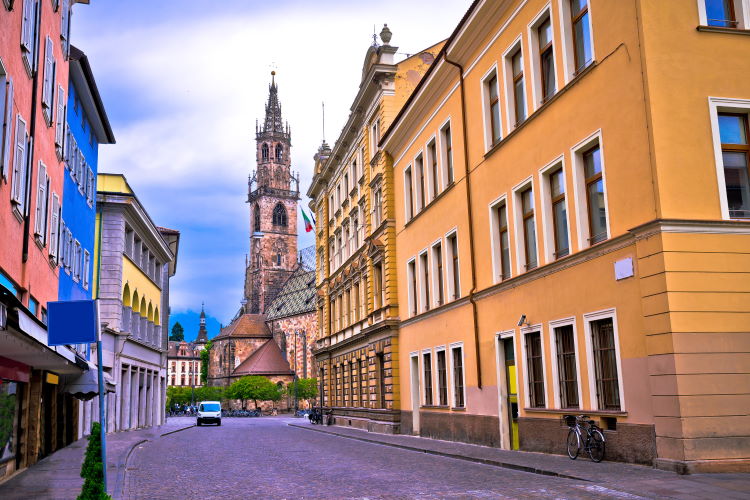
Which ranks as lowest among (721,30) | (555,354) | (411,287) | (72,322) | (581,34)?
(555,354)

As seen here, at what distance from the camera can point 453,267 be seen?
26625 mm

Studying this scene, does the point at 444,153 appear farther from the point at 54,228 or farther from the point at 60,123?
the point at 54,228

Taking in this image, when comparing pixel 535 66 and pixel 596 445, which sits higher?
pixel 535 66

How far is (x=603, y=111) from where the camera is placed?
16.2 meters

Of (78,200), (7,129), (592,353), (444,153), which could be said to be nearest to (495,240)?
(444,153)

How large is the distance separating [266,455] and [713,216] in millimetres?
14812

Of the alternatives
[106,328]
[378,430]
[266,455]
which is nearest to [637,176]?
[266,455]

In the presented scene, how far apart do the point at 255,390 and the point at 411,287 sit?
78.4 m

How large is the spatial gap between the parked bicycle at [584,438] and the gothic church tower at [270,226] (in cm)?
11299

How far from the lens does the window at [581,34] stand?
17.2 m

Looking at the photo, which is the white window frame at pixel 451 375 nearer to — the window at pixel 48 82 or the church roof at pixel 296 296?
the window at pixel 48 82

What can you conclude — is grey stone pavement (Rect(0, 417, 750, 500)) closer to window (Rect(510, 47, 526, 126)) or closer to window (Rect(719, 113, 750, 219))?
window (Rect(719, 113, 750, 219))

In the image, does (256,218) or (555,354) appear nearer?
(555,354)

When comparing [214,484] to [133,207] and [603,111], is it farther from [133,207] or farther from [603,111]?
[133,207]
